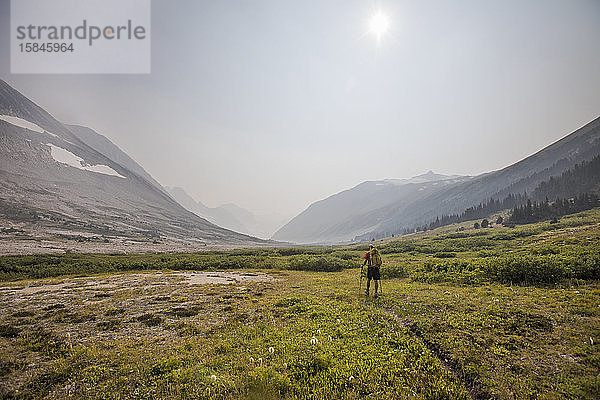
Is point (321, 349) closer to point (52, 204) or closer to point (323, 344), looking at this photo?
point (323, 344)

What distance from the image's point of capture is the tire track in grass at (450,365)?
7165 mm

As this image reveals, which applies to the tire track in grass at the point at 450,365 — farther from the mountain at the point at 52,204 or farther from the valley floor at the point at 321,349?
the mountain at the point at 52,204

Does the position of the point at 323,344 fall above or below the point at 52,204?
below

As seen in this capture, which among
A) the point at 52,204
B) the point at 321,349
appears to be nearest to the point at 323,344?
the point at 321,349

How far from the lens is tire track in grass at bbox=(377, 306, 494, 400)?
23.5ft

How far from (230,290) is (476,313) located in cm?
1970

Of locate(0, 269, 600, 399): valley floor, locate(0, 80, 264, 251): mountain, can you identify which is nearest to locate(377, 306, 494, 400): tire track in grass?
locate(0, 269, 600, 399): valley floor

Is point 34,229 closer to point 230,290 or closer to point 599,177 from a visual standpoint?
point 230,290

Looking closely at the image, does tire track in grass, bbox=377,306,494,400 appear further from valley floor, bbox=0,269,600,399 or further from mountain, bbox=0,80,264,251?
mountain, bbox=0,80,264,251

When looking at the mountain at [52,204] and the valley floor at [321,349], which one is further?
the mountain at [52,204]

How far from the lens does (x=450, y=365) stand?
862 centimetres

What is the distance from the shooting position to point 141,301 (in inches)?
768

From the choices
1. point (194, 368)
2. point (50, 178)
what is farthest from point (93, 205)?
point (194, 368)

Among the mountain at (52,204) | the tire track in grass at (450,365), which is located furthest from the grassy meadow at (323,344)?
the mountain at (52,204)
